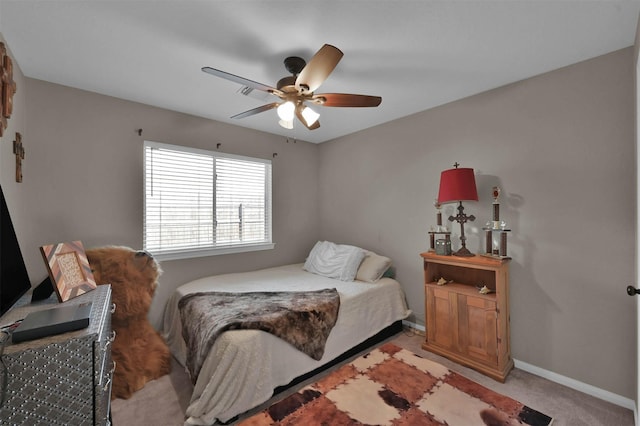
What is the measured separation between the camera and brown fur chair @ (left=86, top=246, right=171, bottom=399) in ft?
6.64

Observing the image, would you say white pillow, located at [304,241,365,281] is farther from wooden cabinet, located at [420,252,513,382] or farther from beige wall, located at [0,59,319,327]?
beige wall, located at [0,59,319,327]

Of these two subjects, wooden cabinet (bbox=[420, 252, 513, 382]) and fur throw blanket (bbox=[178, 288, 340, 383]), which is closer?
fur throw blanket (bbox=[178, 288, 340, 383])

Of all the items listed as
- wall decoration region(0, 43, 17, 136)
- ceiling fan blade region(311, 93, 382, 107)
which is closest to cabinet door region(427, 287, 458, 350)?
ceiling fan blade region(311, 93, 382, 107)

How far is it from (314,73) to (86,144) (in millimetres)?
2270

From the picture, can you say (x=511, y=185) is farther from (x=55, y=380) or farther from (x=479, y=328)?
(x=55, y=380)

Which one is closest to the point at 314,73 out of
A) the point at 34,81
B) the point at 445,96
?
the point at 445,96

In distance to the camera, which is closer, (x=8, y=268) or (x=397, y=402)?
(x=8, y=268)

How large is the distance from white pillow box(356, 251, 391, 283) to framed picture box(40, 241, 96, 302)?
238 centimetres

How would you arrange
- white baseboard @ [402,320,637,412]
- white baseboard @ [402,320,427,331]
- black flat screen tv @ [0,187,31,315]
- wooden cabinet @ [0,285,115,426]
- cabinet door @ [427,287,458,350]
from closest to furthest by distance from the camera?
wooden cabinet @ [0,285,115,426]
black flat screen tv @ [0,187,31,315]
white baseboard @ [402,320,637,412]
cabinet door @ [427,287,458,350]
white baseboard @ [402,320,427,331]

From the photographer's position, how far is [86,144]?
2.43 meters

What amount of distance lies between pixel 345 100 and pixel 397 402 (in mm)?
2190

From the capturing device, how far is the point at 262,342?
1834 mm

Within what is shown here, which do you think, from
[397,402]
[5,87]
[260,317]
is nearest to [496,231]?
[397,402]

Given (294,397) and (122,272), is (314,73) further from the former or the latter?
(294,397)
